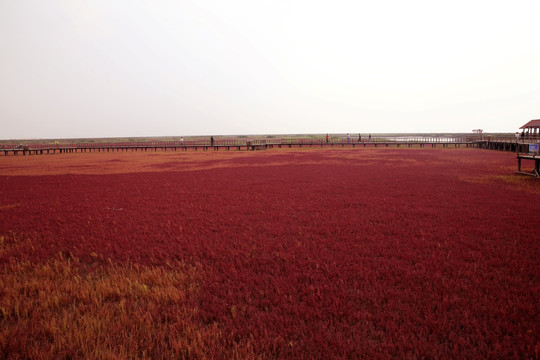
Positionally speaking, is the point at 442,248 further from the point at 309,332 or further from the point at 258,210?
the point at 258,210

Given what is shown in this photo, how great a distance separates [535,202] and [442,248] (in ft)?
22.2

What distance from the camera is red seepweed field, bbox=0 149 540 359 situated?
326 cm

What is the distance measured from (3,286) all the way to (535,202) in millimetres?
14830

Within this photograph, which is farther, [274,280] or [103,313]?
[274,280]

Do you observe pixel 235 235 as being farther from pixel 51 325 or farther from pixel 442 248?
pixel 442 248

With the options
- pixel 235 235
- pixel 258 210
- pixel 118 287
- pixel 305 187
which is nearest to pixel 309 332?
pixel 118 287

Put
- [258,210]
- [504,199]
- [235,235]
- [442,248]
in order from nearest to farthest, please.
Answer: [442,248] < [235,235] < [258,210] < [504,199]

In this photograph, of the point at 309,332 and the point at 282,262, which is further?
the point at 282,262

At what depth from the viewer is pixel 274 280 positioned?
470cm

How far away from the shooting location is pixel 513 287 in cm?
430

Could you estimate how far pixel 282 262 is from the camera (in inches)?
215

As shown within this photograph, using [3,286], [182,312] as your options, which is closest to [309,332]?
[182,312]

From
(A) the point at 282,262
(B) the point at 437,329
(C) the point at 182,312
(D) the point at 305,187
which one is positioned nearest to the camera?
(B) the point at 437,329

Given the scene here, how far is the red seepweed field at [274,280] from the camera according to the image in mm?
3264
